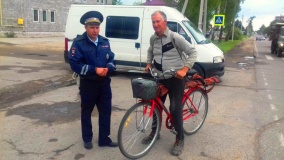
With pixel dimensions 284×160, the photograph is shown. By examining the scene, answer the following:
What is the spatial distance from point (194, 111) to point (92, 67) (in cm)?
193

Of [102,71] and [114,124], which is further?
[114,124]

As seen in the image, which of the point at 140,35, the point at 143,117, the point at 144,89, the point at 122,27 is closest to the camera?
the point at 144,89

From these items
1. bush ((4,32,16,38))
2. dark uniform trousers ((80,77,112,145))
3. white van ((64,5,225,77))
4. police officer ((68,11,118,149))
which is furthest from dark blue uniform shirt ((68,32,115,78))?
bush ((4,32,16,38))

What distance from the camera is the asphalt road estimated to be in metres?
4.18

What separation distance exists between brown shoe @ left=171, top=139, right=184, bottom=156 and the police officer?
0.98m

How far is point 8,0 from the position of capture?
28.2 meters

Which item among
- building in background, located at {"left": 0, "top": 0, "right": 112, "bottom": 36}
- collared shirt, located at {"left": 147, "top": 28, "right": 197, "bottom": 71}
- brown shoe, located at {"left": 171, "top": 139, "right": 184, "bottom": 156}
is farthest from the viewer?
building in background, located at {"left": 0, "top": 0, "right": 112, "bottom": 36}

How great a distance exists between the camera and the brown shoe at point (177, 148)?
4145 mm

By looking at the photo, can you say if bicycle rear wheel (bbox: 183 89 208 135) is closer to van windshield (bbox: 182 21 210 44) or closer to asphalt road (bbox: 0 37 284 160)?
asphalt road (bbox: 0 37 284 160)

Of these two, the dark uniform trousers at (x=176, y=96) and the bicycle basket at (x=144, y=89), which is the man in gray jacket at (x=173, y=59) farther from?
the bicycle basket at (x=144, y=89)

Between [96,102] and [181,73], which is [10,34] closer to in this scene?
[96,102]

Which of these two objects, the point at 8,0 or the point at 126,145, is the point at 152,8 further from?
the point at 8,0

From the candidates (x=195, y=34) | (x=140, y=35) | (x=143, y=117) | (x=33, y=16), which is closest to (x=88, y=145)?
(x=143, y=117)

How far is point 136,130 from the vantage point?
4043 mm
